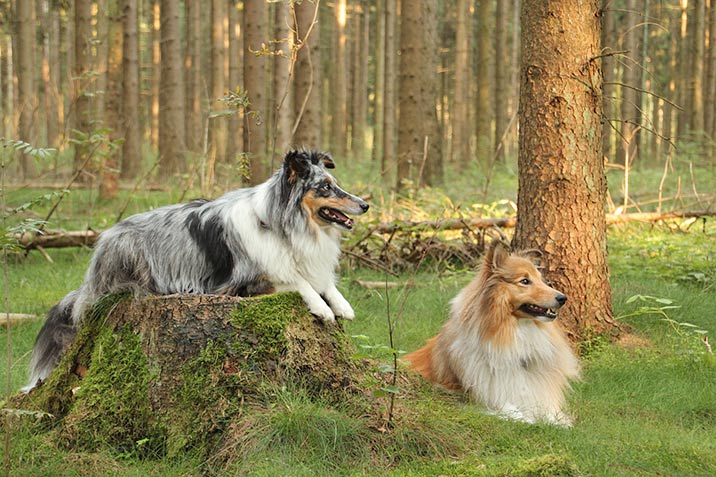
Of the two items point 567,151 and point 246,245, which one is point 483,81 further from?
point 246,245

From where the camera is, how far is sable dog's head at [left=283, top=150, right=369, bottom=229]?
216 inches

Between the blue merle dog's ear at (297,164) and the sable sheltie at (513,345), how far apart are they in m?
1.62

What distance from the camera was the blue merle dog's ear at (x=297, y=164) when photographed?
5.43 metres

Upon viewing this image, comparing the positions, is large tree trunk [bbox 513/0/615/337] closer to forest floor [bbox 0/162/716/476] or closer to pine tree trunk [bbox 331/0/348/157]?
forest floor [bbox 0/162/716/476]

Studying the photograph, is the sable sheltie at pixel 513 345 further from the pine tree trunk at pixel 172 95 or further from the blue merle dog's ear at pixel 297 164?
the pine tree trunk at pixel 172 95

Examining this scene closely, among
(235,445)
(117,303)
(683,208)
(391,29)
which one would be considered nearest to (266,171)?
(683,208)

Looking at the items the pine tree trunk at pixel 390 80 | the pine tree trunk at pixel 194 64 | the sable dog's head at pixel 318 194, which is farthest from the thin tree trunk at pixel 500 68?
the sable dog's head at pixel 318 194

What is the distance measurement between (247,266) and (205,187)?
27.0 ft

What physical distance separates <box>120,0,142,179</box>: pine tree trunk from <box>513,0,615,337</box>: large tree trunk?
31.1 ft

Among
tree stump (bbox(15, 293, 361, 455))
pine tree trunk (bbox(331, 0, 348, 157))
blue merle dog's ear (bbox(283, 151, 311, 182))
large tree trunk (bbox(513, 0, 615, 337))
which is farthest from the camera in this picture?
pine tree trunk (bbox(331, 0, 348, 157))

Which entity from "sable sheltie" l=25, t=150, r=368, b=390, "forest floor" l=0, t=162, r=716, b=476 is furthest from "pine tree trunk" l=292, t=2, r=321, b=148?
"sable sheltie" l=25, t=150, r=368, b=390

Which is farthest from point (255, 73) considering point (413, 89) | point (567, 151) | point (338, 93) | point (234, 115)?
point (338, 93)

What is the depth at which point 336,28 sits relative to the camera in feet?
101

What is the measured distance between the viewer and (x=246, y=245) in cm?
548
